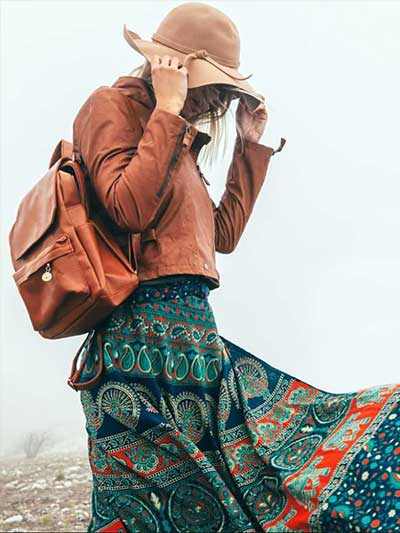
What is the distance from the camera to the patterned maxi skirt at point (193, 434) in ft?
7.16

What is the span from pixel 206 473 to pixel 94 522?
1.17 ft

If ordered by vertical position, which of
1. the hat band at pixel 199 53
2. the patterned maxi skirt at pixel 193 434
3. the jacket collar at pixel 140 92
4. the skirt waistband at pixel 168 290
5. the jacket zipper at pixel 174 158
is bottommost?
the patterned maxi skirt at pixel 193 434

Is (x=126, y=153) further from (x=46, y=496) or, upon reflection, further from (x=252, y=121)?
(x=46, y=496)

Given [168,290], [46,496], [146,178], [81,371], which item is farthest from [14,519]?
[146,178]

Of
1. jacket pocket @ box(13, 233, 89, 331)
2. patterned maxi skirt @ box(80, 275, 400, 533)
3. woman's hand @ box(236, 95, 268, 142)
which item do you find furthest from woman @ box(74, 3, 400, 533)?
woman's hand @ box(236, 95, 268, 142)

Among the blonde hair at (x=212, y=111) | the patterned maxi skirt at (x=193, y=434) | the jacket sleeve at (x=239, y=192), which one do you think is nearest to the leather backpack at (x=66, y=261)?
the patterned maxi skirt at (x=193, y=434)

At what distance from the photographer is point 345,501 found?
6.72ft

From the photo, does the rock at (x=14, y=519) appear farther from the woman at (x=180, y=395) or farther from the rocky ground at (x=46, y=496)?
the woman at (x=180, y=395)

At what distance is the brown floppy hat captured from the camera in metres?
2.40

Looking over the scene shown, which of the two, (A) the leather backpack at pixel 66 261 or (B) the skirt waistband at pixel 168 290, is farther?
(B) the skirt waistband at pixel 168 290

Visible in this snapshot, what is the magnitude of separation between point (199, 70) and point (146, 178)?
397mm

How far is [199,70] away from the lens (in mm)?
2377

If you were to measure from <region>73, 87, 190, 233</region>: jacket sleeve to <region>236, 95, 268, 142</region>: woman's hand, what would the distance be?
48 cm

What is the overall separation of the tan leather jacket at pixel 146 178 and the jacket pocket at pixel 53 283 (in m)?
0.16
